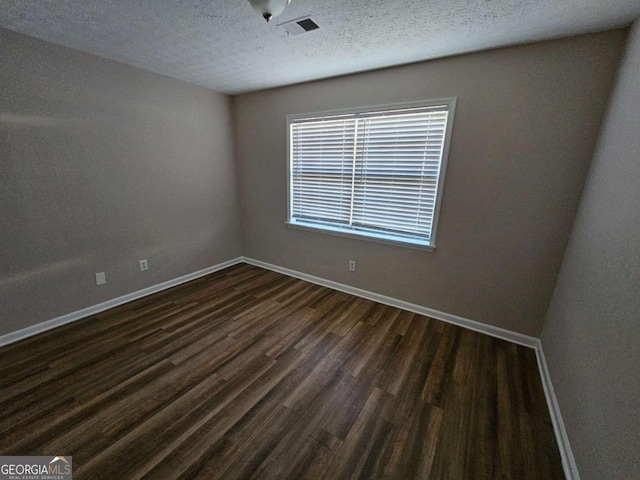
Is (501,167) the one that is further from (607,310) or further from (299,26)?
(299,26)

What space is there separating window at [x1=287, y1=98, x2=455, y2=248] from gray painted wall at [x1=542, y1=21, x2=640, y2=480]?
39.0 inches

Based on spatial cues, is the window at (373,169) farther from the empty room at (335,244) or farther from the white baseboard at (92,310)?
the white baseboard at (92,310)

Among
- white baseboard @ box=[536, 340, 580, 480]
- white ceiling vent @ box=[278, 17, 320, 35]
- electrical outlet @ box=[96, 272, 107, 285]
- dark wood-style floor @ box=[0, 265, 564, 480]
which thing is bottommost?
dark wood-style floor @ box=[0, 265, 564, 480]

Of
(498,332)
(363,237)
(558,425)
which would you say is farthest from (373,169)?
(558,425)

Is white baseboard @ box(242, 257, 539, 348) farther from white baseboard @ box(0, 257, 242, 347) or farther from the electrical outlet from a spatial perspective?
the electrical outlet

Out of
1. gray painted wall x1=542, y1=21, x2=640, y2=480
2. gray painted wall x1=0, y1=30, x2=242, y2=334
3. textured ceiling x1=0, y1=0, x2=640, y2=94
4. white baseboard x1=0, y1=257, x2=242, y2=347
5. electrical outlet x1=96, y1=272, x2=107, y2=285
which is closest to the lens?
gray painted wall x1=542, y1=21, x2=640, y2=480

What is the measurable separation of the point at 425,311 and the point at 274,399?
176 cm

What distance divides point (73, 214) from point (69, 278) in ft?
1.96

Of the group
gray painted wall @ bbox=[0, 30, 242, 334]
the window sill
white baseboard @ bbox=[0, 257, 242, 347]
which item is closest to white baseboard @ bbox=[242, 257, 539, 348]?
the window sill

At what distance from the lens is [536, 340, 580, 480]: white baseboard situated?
125cm

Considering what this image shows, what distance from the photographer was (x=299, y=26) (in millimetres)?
1724

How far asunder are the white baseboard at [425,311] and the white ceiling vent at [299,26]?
2.49 metres

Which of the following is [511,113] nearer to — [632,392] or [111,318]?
[632,392]

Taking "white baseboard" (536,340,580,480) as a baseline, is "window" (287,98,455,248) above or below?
above
